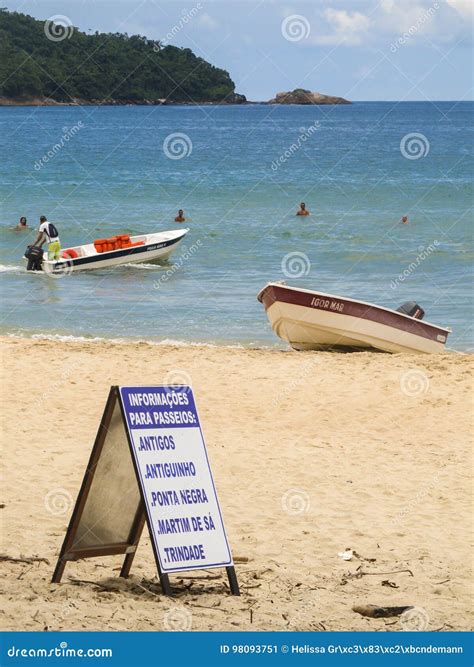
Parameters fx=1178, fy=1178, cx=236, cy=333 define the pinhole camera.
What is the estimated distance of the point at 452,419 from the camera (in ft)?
43.5

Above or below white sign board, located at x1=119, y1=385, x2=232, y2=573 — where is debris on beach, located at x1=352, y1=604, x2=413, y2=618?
below

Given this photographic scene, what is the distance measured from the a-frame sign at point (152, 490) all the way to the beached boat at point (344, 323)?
404 inches

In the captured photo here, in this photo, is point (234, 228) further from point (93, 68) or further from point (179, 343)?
point (93, 68)

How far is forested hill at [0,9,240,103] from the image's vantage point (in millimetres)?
94375

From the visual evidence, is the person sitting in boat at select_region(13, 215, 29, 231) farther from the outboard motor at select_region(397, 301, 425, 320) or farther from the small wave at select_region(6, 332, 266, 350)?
the outboard motor at select_region(397, 301, 425, 320)

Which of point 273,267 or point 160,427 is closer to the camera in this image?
point 160,427

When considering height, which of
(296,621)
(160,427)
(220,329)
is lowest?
(296,621)

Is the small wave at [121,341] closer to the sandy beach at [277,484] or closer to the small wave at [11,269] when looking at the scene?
the sandy beach at [277,484]

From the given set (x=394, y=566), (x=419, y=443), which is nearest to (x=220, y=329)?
(x=419, y=443)

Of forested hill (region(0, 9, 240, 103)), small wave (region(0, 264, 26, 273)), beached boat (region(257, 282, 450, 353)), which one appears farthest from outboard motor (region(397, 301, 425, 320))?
forested hill (region(0, 9, 240, 103))

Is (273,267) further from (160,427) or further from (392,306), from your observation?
(160,427)

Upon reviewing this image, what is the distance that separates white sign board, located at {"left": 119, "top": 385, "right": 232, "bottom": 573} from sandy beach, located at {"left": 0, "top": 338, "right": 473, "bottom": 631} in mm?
281

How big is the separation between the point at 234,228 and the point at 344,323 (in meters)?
18.8
